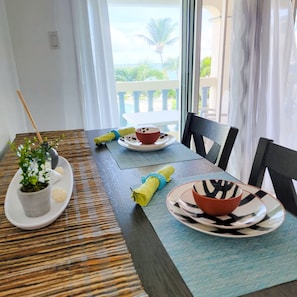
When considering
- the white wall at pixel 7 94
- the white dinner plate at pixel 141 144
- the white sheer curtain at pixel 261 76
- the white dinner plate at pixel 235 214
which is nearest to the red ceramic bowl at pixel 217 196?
the white dinner plate at pixel 235 214

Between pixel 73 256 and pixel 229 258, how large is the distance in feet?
1.02

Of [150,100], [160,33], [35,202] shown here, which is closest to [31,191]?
[35,202]

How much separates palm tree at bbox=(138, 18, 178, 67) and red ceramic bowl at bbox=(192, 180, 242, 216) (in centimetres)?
231

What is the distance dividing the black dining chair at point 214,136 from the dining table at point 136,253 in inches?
18.6

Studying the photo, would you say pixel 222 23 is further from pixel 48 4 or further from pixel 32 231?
pixel 32 231

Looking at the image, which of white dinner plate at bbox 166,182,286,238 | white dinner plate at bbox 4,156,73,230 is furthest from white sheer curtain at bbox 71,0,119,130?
white dinner plate at bbox 166,182,286,238

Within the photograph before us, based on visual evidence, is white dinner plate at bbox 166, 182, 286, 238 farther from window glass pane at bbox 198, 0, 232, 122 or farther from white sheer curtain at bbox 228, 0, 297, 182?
window glass pane at bbox 198, 0, 232, 122

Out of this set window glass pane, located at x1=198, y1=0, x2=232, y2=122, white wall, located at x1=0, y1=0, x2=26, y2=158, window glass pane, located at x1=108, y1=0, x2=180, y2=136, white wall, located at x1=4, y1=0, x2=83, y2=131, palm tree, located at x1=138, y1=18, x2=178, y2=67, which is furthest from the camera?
palm tree, located at x1=138, y1=18, x2=178, y2=67

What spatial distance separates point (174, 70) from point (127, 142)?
2.11m

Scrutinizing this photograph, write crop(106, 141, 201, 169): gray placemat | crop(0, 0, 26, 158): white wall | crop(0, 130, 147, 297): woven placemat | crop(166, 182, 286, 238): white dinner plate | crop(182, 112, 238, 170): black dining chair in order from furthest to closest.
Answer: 1. crop(0, 0, 26, 158): white wall
2. crop(182, 112, 238, 170): black dining chair
3. crop(106, 141, 201, 169): gray placemat
4. crop(166, 182, 286, 238): white dinner plate
5. crop(0, 130, 147, 297): woven placemat

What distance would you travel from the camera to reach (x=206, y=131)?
4.45 ft

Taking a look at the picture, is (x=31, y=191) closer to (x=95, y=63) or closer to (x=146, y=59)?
(x=95, y=63)

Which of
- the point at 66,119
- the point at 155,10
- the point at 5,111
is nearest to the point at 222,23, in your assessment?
the point at 155,10

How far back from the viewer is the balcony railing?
3.04 meters
